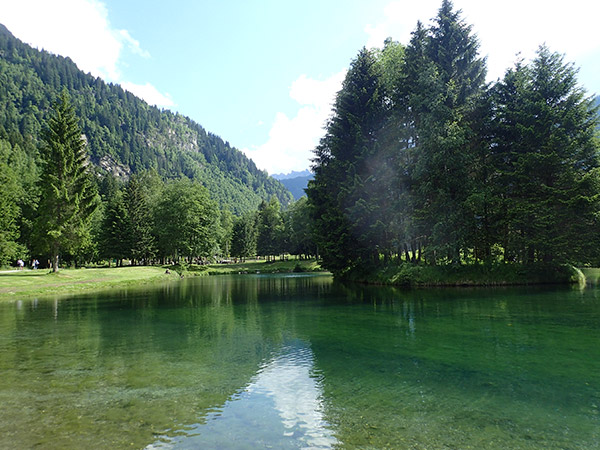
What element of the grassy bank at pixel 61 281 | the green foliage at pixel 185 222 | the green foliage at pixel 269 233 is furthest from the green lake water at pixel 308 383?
the green foliage at pixel 269 233

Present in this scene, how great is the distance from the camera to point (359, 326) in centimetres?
1473

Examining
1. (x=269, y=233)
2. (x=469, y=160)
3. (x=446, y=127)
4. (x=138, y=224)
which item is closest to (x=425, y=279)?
(x=469, y=160)

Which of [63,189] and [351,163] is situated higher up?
[351,163]

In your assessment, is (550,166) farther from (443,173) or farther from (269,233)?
(269,233)

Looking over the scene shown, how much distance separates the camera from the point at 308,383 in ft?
26.3

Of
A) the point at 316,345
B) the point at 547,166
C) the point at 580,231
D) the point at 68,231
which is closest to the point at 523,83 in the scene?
the point at 547,166

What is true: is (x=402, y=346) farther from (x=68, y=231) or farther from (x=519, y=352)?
(x=68, y=231)

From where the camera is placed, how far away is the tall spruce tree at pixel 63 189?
3922 centimetres

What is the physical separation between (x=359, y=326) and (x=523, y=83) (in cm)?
3008

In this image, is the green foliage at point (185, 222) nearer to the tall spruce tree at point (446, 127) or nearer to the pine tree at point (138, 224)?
the pine tree at point (138, 224)

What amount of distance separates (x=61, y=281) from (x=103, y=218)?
148 ft

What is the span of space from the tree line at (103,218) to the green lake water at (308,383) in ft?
90.5

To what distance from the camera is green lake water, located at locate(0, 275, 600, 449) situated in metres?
5.47

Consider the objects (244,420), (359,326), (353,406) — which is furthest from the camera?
(359,326)
